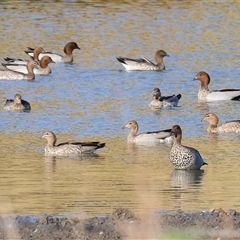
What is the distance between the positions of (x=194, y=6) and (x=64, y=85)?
16537mm

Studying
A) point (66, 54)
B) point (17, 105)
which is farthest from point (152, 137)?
point (66, 54)

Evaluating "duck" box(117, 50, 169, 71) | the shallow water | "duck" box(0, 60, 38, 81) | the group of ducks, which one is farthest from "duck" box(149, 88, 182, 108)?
"duck" box(117, 50, 169, 71)

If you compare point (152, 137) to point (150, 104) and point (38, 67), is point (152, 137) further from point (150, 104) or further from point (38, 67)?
point (38, 67)

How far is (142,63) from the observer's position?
87.0ft

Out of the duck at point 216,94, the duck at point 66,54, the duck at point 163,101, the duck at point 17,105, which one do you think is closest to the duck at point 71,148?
the duck at point 17,105

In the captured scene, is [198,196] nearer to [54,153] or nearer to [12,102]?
[54,153]

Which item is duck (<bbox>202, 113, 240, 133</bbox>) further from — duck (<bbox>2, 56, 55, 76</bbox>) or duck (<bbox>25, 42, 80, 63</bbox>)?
duck (<bbox>25, 42, 80, 63</bbox>)

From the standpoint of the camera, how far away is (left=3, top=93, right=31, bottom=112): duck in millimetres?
19391

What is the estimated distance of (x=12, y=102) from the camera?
780 inches

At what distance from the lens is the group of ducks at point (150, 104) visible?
14.1 metres

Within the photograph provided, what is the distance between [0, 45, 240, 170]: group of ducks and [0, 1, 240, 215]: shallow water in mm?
165

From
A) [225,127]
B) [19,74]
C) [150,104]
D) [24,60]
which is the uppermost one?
[225,127]

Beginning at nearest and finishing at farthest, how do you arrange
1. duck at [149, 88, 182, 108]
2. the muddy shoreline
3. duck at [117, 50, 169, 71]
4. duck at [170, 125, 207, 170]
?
the muddy shoreline, duck at [170, 125, 207, 170], duck at [149, 88, 182, 108], duck at [117, 50, 169, 71]

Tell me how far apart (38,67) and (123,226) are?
17395mm
